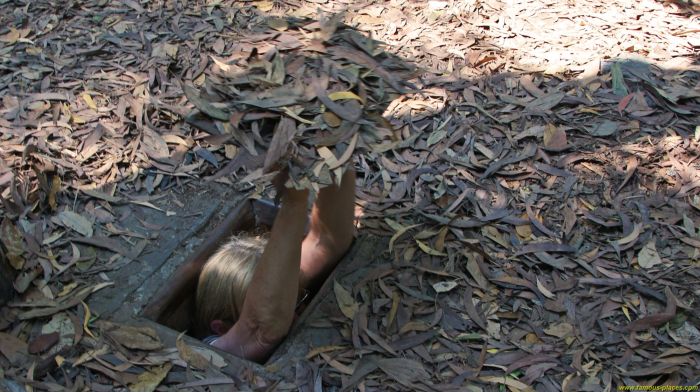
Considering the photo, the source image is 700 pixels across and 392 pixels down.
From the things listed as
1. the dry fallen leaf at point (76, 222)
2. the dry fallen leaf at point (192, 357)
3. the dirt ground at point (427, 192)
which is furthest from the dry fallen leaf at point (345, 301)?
the dry fallen leaf at point (76, 222)

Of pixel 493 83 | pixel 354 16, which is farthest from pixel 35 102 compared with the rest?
pixel 493 83

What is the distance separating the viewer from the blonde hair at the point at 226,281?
9.76 ft

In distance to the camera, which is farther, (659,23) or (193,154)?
(659,23)

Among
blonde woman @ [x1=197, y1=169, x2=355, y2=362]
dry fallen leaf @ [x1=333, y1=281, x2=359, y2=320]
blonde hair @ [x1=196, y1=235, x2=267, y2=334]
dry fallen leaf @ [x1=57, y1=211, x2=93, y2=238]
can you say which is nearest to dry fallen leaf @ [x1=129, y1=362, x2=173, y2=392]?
blonde woman @ [x1=197, y1=169, x2=355, y2=362]

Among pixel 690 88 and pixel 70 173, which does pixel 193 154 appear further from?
pixel 690 88

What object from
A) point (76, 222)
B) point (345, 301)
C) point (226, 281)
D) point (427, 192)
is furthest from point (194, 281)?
point (427, 192)

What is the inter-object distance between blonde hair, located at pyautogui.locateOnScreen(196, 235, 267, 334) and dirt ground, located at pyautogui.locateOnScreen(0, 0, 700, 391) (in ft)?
0.84

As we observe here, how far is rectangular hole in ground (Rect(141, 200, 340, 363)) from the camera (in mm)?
2908

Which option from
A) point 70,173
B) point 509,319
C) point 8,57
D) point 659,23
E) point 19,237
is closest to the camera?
point 509,319

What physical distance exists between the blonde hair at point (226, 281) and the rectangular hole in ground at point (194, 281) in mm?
61

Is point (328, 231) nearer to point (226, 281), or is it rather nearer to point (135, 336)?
point (226, 281)

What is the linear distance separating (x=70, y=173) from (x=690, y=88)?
10.1 ft

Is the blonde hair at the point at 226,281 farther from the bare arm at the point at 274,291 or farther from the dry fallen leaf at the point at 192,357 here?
the dry fallen leaf at the point at 192,357

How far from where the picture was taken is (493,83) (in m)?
3.88
